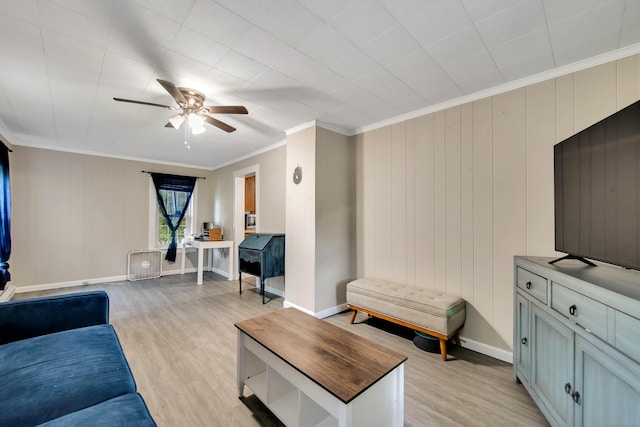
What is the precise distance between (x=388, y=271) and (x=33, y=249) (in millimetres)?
5972

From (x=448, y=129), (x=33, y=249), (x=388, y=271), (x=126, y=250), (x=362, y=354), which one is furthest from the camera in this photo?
(x=126, y=250)

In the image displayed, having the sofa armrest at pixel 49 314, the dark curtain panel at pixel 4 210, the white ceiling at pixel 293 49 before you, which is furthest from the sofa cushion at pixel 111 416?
the dark curtain panel at pixel 4 210

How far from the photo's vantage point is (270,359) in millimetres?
1535

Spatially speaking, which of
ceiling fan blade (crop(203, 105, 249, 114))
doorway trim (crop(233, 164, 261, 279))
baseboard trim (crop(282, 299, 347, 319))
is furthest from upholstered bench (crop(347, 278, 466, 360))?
doorway trim (crop(233, 164, 261, 279))

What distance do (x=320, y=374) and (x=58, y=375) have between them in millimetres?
1331

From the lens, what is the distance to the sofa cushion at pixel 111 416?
0.97 metres

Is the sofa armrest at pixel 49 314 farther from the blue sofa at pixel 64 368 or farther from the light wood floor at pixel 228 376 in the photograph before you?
the light wood floor at pixel 228 376

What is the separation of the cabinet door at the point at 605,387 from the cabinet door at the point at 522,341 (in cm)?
56

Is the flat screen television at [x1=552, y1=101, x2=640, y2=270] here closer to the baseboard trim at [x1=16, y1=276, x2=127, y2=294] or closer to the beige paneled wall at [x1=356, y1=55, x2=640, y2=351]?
the beige paneled wall at [x1=356, y1=55, x2=640, y2=351]

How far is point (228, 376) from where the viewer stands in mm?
2086

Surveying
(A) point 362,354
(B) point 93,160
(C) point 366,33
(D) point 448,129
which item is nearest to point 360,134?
(D) point 448,129

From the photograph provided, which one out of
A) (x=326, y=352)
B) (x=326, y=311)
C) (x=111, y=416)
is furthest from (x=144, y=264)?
(x=326, y=352)

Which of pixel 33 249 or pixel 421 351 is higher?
pixel 33 249

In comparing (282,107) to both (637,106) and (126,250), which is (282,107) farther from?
(126,250)
